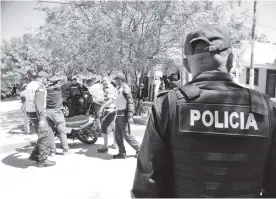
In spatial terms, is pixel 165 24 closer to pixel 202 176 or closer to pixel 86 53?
pixel 86 53

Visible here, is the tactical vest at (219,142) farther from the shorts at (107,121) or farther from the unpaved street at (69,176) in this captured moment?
the shorts at (107,121)

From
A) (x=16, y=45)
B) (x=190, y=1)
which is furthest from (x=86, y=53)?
(x=16, y=45)

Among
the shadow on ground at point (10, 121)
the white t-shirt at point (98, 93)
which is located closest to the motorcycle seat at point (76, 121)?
the white t-shirt at point (98, 93)

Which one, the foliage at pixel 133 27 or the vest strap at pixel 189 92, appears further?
the foliage at pixel 133 27

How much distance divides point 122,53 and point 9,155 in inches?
220

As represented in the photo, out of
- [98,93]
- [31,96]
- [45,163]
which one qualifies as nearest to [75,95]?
[98,93]

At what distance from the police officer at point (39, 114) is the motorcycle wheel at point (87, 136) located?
1452 mm

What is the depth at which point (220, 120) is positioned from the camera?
1294mm

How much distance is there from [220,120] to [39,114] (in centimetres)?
462

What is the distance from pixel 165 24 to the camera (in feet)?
31.4

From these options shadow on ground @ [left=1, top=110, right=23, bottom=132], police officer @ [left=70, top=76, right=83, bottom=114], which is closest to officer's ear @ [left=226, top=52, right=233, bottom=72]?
police officer @ [left=70, top=76, right=83, bottom=114]

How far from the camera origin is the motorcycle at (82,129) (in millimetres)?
6523

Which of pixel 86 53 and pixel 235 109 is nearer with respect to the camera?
pixel 235 109

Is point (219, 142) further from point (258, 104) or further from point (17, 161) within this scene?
point (17, 161)
